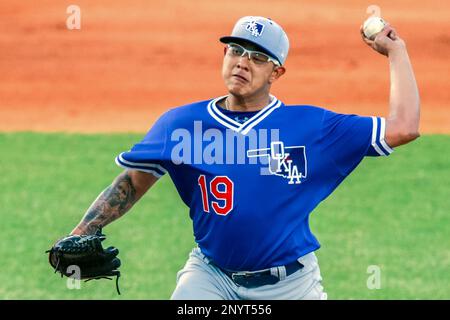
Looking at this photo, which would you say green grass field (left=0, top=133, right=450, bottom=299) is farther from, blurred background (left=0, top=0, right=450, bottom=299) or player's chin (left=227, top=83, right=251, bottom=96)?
player's chin (left=227, top=83, right=251, bottom=96)

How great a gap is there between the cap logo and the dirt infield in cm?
923

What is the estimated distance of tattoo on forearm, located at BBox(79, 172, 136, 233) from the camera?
6047 millimetres

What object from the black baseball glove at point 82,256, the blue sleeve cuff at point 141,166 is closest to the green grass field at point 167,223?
the black baseball glove at point 82,256

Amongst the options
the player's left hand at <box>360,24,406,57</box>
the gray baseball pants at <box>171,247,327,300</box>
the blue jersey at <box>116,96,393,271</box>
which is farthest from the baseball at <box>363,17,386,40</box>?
the gray baseball pants at <box>171,247,327,300</box>

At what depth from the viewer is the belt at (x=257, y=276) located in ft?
18.9

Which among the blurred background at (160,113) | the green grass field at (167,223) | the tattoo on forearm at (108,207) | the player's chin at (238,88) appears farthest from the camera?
the blurred background at (160,113)

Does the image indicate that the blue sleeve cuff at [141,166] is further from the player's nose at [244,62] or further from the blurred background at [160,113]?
the blurred background at [160,113]

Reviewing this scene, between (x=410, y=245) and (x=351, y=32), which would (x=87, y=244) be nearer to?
(x=410, y=245)

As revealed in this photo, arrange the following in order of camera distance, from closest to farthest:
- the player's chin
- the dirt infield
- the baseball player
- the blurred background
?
the baseball player
the player's chin
the blurred background
the dirt infield

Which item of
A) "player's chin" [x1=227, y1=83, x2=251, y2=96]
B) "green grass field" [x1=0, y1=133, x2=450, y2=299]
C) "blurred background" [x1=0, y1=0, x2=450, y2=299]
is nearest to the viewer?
"player's chin" [x1=227, y1=83, x2=251, y2=96]

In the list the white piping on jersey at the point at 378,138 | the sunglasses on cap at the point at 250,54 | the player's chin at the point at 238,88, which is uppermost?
the sunglasses on cap at the point at 250,54

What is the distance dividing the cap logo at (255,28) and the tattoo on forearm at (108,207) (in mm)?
985

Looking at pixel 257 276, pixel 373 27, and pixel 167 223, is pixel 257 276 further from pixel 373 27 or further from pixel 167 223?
pixel 167 223
